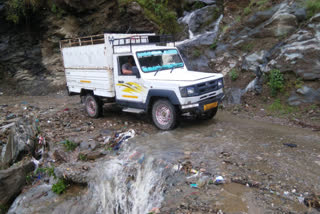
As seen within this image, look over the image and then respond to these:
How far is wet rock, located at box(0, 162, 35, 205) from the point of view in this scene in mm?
5609

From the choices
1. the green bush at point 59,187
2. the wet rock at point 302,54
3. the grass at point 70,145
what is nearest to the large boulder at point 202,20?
the wet rock at point 302,54

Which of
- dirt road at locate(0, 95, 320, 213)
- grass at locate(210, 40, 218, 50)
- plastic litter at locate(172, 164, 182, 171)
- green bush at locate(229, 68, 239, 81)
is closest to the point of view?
dirt road at locate(0, 95, 320, 213)

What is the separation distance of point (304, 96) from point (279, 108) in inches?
29.8

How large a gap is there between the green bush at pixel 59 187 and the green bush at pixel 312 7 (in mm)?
9368

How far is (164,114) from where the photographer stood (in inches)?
250

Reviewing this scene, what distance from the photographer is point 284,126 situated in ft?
21.8

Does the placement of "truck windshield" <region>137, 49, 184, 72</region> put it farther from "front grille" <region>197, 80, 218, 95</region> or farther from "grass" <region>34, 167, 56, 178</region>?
"grass" <region>34, 167, 56, 178</region>

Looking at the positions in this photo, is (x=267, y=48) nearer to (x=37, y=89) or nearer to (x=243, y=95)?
(x=243, y=95)

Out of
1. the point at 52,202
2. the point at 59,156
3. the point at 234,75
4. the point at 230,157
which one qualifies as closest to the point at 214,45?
the point at 234,75

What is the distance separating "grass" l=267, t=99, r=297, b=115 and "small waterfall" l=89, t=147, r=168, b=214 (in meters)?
4.58

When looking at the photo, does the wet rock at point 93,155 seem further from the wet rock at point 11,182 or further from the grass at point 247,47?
the grass at point 247,47

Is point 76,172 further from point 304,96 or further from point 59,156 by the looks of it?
point 304,96

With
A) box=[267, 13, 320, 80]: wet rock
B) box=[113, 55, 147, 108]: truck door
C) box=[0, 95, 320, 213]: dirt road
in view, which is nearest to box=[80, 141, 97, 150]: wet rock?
box=[0, 95, 320, 213]: dirt road

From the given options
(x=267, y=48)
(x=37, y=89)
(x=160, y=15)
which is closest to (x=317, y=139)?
(x=267, y=48)
